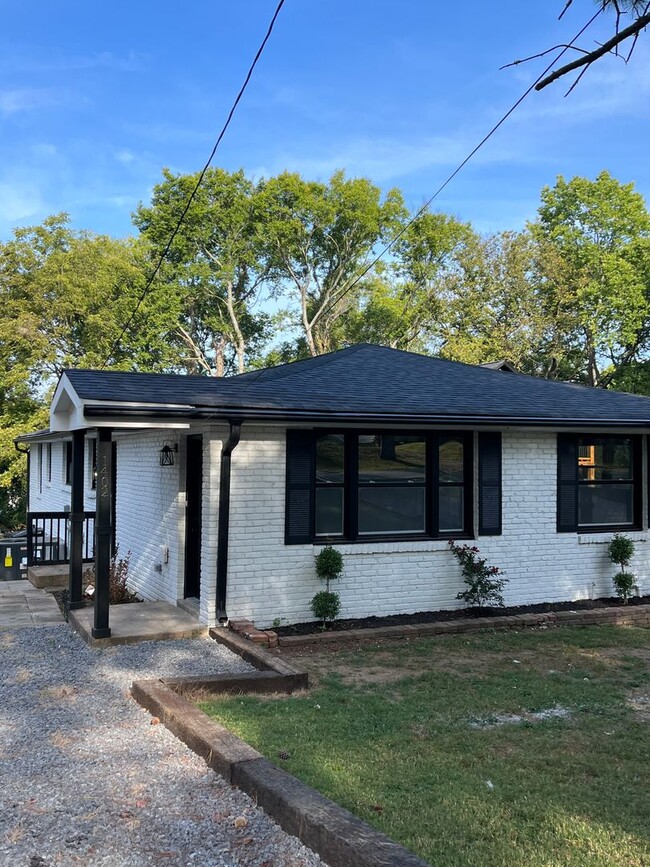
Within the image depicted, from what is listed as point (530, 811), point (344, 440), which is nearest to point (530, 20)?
point (344, 440)

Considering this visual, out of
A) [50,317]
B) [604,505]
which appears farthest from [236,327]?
[604,505]

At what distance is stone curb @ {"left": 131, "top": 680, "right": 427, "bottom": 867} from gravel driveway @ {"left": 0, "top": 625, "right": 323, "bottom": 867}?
0.06 meters

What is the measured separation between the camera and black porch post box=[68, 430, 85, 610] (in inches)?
305

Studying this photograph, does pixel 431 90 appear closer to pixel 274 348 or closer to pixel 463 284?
pixel 463 284

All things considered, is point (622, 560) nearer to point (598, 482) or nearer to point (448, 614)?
point (598, 482)

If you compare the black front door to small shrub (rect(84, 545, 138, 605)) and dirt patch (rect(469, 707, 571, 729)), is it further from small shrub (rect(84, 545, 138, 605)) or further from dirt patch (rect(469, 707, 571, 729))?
dirt patch (rect(469, 707, 571, 729))

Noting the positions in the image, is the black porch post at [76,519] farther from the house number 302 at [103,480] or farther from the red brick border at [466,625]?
the red brick border at [466,625]

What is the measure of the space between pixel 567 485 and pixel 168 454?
5303 mm

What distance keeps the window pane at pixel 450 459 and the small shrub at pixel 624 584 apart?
258 centimetres

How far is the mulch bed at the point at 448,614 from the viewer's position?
771cm

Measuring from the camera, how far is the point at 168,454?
857cm

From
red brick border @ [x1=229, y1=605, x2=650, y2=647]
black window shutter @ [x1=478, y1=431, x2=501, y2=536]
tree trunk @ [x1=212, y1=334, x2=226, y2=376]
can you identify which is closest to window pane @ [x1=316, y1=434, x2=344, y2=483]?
red brick border @ [x1=229, y1=605, x2=650, y2=647]

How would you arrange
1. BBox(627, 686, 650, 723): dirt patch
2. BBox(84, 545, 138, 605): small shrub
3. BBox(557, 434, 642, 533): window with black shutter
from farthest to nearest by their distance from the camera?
BBox(557, 434, 642, 533): window with black shutter
BBox(84, 545, 138, 605): small shrub
BBox(627, 686, 650, 723): dirt patch

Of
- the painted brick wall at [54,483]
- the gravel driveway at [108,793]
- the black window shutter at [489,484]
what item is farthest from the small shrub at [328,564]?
the painted brick wall at [54,483]
